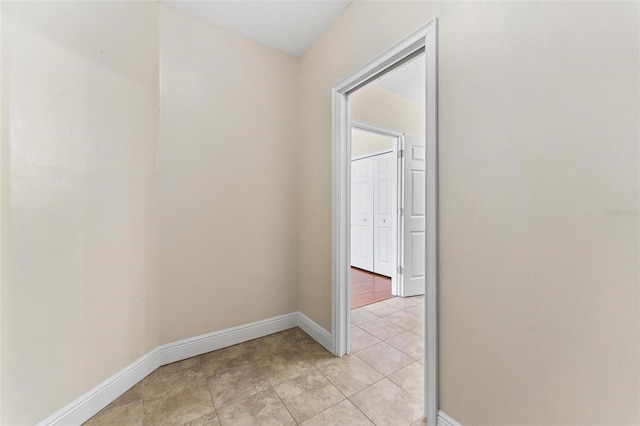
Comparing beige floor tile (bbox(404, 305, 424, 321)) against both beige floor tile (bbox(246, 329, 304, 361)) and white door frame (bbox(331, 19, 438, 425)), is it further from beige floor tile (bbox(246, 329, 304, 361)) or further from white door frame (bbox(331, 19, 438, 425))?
beige floor tile (bbox(246, 329, 304, 361))

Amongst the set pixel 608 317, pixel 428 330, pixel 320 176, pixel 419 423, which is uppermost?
pixel 320 176

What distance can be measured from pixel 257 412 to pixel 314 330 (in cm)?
87

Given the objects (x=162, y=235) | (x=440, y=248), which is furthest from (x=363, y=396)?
(x=162, y=235)

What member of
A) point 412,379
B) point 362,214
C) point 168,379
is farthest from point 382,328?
point 362,214

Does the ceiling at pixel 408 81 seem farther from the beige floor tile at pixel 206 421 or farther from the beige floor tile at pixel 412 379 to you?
the beige floor tile at pixel 206 421

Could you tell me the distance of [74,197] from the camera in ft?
4.44

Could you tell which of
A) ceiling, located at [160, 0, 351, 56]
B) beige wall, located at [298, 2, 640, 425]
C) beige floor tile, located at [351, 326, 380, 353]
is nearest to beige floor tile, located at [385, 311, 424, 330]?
beige floor tile, located at [351, 326, 380, 353]

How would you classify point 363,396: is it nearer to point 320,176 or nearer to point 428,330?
point 428,330

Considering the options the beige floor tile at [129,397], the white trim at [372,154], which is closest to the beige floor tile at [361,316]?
the beige floor tile at [129,397]

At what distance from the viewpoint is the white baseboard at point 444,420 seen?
1.24m

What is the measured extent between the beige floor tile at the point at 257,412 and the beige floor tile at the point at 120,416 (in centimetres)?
45

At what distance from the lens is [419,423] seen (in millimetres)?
1354

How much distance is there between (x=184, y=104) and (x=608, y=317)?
2.52 meters

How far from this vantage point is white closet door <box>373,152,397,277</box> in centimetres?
407
